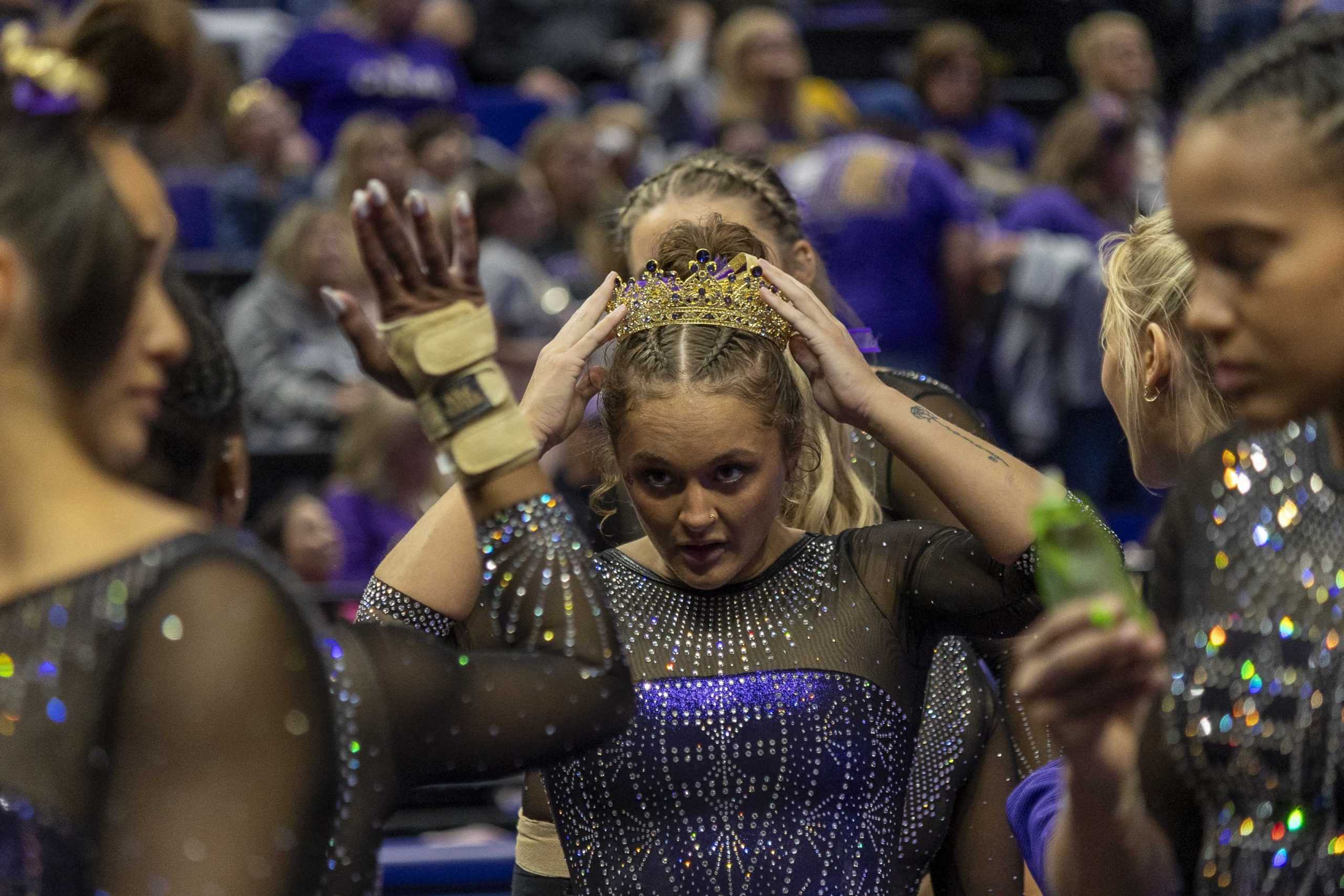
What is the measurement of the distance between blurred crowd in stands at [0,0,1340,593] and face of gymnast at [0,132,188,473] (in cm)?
282

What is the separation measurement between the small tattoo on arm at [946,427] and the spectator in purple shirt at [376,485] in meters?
2.86

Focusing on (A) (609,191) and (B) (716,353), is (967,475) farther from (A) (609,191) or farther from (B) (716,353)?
(A) (609,191)

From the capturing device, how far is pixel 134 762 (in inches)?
45.6

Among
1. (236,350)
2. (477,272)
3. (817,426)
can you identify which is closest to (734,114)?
(236,350)

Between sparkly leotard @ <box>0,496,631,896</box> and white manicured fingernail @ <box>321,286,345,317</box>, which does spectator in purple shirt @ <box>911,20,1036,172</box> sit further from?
sparkly leotard @ <box>0,496,631,896</box>

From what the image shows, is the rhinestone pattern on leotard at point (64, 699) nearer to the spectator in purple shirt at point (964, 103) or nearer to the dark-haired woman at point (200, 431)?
the dark-haired woman at point (200, 431)

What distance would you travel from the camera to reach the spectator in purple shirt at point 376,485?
4691 millimetres

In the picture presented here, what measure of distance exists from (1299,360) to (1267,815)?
1.28 feet

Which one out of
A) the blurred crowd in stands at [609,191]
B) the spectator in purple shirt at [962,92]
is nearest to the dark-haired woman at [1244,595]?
the blurred crowd in stands at [609,191]

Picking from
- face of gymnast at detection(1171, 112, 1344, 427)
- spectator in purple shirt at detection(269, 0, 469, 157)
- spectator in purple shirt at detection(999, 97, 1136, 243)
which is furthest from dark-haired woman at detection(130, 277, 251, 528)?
spectator in purple shirt at detection(269, 0, 469, 157)

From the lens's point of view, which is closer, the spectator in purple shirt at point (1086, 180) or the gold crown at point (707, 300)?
the gold crown at point (707, 300)

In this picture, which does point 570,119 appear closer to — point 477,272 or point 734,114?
point 734,114

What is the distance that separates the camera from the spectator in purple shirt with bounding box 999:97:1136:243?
18.4ft

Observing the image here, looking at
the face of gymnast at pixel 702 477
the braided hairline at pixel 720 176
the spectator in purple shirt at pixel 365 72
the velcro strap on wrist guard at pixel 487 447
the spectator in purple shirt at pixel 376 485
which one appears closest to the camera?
the velcro strap on wrist guard at pixel 487 447
